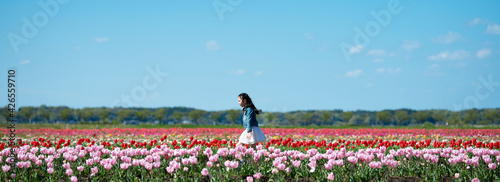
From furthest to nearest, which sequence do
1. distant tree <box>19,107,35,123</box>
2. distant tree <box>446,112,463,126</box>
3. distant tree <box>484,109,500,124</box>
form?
distant tree <box>19,107,35,123</box> → distant tree <box>484,109,500,124</box> → distant tree <box>446,112,463,126</box>

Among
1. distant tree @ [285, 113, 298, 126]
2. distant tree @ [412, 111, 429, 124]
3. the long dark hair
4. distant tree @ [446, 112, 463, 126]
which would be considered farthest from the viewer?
distant tree @ [285, 113, 298, 126]

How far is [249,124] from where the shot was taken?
373 inches

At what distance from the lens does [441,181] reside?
720 centimetres

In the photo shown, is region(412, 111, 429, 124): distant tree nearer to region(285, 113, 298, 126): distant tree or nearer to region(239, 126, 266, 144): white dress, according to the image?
region(285, 113, 298, 126): distant tree

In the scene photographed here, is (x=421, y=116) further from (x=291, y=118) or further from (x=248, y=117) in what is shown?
(x=248, y=117)

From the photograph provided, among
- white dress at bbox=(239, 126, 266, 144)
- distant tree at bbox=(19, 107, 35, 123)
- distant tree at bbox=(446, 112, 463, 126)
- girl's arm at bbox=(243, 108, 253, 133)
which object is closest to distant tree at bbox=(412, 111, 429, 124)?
distant tree at bbox=(446, 112, 463, 126)

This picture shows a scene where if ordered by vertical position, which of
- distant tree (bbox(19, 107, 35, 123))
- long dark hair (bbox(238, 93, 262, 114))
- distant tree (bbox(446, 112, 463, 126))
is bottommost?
distant tree (bbox(446, 112, 463, 126))

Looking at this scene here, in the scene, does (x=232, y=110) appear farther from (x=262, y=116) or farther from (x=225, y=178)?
(x=225, y=178)

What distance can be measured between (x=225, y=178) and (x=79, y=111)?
11929 cm

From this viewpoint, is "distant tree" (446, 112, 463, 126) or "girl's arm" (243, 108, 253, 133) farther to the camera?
"distant tree" (446, 112, 463, 126)

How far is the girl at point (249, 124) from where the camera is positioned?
31.2 feet

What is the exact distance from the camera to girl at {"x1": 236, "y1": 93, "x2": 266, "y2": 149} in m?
9.51

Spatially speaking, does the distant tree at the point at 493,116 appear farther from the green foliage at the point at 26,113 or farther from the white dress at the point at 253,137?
the green foliage at the point at 26,113

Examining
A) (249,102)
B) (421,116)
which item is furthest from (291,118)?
(249,102)
